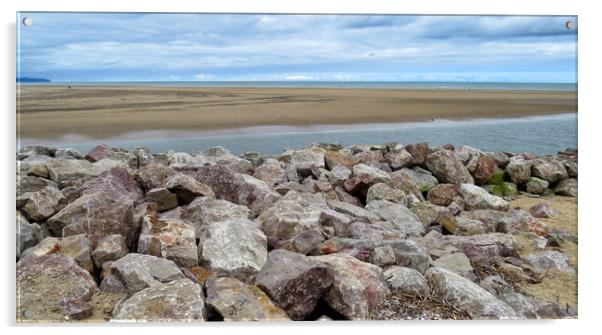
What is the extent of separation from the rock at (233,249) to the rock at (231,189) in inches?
23.9

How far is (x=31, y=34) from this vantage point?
4391 mm

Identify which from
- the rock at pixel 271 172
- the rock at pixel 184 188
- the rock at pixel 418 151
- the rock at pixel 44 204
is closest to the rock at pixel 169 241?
the rock at pixel 184 188

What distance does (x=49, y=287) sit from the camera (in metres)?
4.05

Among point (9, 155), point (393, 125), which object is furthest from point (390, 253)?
point (9, 155)

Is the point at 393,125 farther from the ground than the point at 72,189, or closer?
farther from the ground

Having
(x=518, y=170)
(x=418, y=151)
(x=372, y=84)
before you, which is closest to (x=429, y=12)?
(x=372, y=84)

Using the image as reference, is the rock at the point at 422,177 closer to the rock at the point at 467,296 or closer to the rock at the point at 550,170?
the rock at the point at 550,170

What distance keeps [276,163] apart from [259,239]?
1.44 metres

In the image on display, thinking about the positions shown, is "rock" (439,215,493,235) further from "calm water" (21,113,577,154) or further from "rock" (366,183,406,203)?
"calm water" (21,113,577,154)

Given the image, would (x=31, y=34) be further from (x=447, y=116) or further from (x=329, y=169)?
(x=447, y=116)

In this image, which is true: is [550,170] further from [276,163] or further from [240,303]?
[240,303]

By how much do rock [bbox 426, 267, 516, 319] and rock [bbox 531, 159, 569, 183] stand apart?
68.9 inches

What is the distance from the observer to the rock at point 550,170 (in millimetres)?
5289

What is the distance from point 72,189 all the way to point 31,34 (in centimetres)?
135
